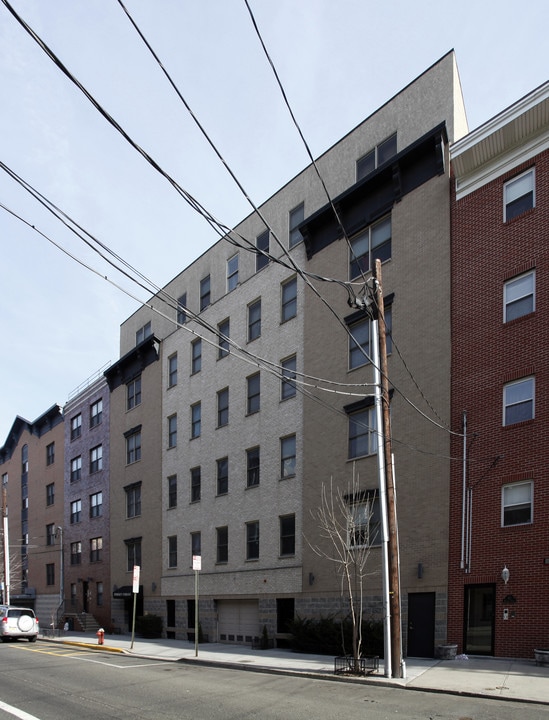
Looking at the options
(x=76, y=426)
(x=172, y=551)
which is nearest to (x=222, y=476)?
(x=172, y=551)

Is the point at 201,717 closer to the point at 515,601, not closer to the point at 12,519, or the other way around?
the point at 515,601

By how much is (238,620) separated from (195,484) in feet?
24.4

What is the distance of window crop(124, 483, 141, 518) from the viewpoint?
4191 cm

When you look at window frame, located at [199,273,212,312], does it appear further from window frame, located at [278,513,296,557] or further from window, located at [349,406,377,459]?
window, located at [349,406,377,459]

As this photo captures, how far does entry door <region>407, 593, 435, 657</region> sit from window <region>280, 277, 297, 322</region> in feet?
43.2

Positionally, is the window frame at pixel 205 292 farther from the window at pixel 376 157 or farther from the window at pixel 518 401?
the window at pixel 518 401

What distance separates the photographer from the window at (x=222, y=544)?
33.0 metres

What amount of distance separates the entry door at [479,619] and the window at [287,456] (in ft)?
32.8

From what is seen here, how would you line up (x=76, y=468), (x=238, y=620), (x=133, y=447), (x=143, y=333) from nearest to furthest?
(x=238, y=620) < (x=133, y=447) < (x=143, y=333) < (x=76, y=468)

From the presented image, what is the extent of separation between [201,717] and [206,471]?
2331cm

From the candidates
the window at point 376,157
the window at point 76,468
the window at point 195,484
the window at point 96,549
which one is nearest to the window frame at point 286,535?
the window at point 195,484

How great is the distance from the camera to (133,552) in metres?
41.8

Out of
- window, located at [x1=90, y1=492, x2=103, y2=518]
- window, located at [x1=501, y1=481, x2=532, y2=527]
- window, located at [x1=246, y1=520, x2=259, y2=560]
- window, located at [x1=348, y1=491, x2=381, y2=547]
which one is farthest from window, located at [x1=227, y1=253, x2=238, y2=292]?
window, located at [x1=90, y1=492, x2=103, y2=518]

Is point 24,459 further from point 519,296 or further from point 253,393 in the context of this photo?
point 519,296
